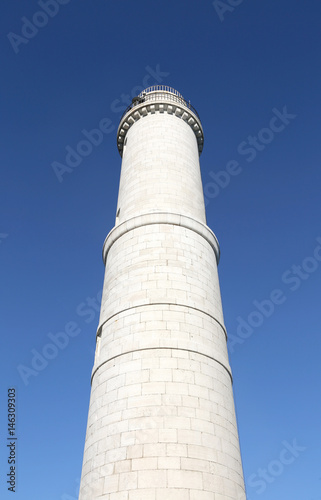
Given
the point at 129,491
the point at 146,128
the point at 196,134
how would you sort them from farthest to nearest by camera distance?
1. the point at 196,134
2. the point at 146,128
3. the point at 129,491

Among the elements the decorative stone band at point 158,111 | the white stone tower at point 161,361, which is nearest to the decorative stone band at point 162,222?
the white stone tower at point 161,361

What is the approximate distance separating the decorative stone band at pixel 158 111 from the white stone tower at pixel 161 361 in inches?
167

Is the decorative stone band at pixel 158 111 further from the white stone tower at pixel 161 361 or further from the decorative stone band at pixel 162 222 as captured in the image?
the decorative stone band at pixel 162 222

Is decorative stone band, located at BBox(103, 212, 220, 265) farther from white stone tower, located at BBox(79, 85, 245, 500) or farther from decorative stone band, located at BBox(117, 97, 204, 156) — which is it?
decorative stone band, located at BBox(117, 97, 204, 156)

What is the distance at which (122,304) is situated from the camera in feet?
39.0

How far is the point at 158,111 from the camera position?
19.1 m

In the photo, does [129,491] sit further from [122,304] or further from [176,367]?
[122,304]

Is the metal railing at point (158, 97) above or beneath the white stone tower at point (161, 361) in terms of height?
above

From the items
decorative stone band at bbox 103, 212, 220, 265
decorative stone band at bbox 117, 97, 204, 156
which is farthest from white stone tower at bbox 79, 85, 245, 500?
decorative stone band at bbox 117, 97, 204, 156

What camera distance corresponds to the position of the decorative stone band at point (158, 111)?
1914cm

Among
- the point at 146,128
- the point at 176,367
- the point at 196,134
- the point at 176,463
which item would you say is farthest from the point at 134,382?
the point at 196,134

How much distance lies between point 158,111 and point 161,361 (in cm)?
1327

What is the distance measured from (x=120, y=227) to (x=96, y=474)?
7.87 metres

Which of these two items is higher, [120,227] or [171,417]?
[120,227]
